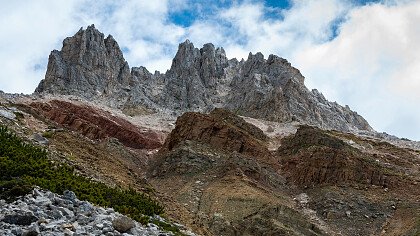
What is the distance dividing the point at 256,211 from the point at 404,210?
15555 millimetres

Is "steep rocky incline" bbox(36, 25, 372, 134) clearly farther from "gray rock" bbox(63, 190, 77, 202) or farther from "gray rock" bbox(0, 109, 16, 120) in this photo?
"gray rock" bbox(63, 190, 77, 202)

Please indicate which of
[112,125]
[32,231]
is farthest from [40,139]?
[112,125]

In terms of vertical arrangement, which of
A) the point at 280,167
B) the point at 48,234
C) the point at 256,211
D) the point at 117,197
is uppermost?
the point at 280,167

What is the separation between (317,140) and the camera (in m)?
68.6

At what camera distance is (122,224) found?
59.7ft

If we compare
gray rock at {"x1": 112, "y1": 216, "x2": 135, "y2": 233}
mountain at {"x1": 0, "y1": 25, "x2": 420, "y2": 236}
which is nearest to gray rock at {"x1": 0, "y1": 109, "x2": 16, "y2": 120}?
mountain at {"x1": 0, "y1": 25, "x2": 420, "y2": 236}

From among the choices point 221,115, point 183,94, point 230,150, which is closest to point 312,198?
point 230,150

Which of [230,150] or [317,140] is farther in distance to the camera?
[317,140]

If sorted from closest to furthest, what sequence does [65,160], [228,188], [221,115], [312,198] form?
[65,160] < [228,188] < [312,198] < [221,115]

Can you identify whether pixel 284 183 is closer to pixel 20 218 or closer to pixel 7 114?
pixel 7 114

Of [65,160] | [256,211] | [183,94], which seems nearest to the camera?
[65,160]

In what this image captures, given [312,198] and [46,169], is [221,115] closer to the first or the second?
[312,198]

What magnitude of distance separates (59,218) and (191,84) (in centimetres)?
14284

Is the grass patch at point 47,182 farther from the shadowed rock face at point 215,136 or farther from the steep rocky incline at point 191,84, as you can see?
the steep rocky incline at point 191,84
